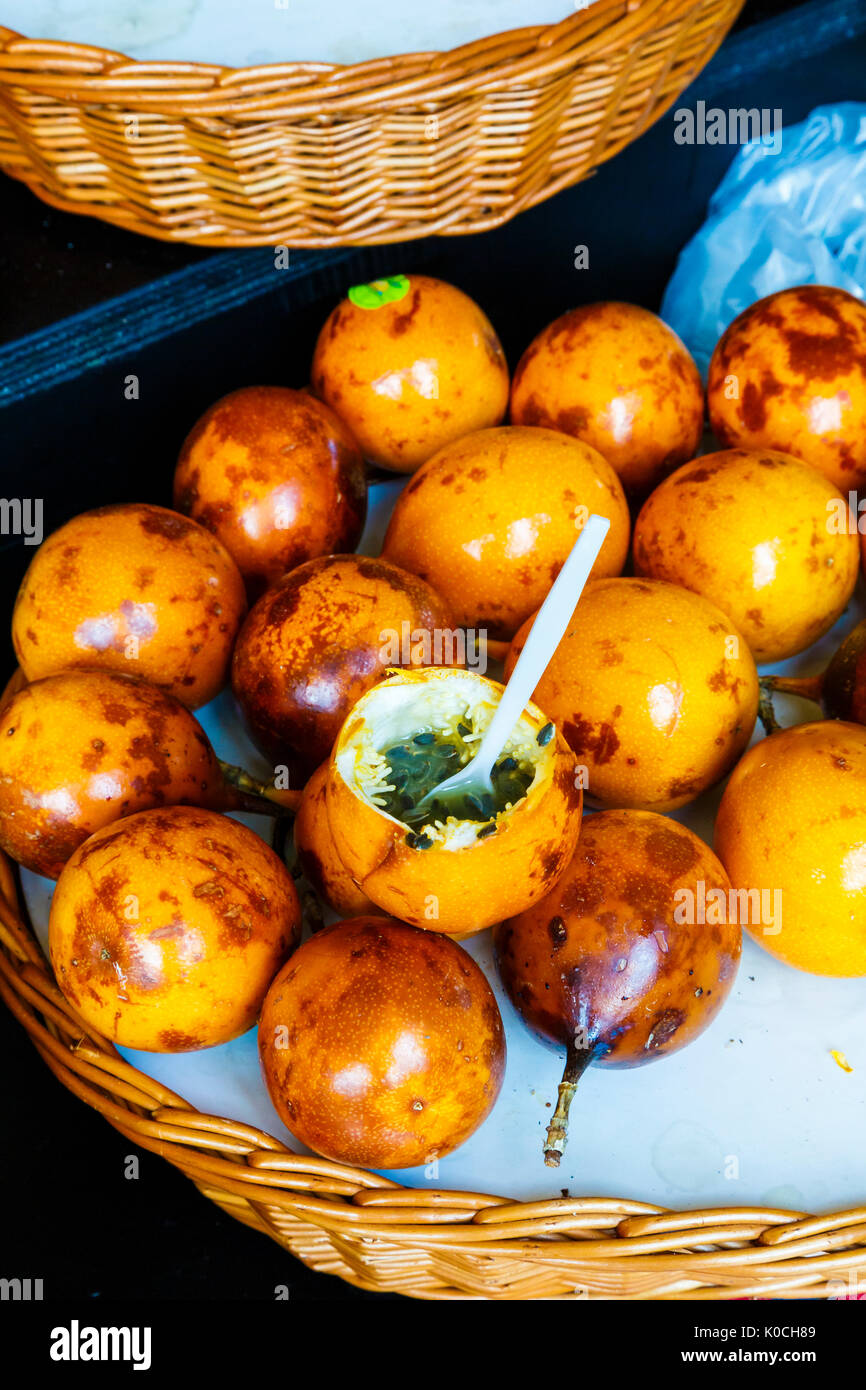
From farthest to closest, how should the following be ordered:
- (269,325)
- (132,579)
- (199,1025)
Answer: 1. (269,325)
2. (132,579)
3. (199,1025)

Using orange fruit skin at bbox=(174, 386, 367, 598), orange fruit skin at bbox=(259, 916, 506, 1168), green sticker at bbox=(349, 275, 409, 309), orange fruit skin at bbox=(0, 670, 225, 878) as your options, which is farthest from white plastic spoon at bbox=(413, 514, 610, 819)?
green sticker at bbox=(349, 275, 409, 309)

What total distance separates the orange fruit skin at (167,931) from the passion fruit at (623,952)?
0.50ft

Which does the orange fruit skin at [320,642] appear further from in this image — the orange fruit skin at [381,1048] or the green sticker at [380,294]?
the green sticker at [380,294]

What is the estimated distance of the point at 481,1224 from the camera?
0.58m

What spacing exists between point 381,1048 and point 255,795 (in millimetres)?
248

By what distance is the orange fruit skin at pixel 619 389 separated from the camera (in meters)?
0.90

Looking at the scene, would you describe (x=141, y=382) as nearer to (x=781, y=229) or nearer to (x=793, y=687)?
(x=793, y=687)

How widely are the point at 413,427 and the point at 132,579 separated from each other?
11.4 inches

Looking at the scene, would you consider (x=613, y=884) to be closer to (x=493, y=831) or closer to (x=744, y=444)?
(x=493, y=831)

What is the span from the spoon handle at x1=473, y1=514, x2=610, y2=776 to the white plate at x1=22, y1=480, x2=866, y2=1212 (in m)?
0.24

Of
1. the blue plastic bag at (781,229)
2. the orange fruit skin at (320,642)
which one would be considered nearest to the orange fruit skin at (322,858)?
the orange fruit skin at (320,642)

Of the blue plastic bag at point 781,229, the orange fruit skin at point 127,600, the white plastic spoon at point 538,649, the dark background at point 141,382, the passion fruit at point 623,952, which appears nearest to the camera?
the white plastic spoon at point 538,649
